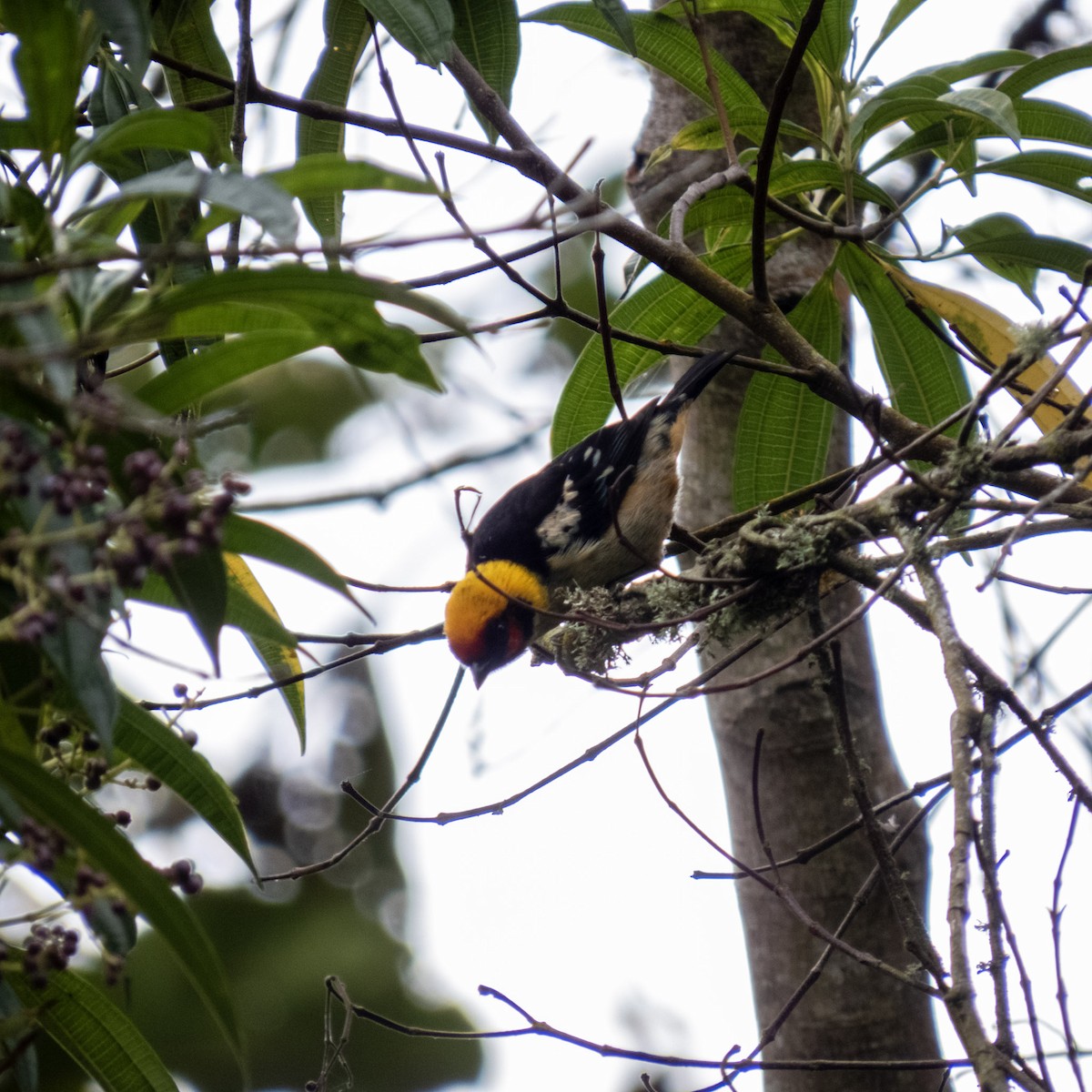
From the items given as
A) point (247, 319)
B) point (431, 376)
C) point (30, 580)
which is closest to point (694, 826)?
point (431, 376)


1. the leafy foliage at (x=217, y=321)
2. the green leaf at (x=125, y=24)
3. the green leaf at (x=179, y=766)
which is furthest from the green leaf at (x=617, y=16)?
the green leaf at (x=179, y=766)

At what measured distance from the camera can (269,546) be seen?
4.83 feet

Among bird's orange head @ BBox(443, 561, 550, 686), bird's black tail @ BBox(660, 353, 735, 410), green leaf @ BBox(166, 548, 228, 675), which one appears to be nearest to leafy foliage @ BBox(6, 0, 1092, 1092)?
green leaf @ BBox(166, 548, 228, 675)

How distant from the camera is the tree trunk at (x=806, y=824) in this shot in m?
2.78

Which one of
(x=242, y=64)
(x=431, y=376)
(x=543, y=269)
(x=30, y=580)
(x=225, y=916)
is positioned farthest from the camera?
(x=543, y=269)

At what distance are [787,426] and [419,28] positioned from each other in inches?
56.2

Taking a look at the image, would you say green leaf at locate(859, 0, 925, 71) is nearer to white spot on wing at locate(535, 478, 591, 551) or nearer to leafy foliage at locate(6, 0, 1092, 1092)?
leafy foliage at locate(6, 0, 1092, 1092)

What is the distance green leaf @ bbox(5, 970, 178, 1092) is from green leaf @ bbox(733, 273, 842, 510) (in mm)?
1951

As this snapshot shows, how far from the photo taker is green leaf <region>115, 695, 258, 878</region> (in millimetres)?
1620

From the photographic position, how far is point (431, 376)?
4.92 feet

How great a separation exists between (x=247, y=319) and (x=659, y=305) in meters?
1.58

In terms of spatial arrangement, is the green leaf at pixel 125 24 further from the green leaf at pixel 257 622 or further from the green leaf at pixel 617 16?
the green leaf at pixel 617 16

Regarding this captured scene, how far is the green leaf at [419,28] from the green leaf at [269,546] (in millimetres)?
1054

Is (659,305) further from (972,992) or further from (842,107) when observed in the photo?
(972,992)
